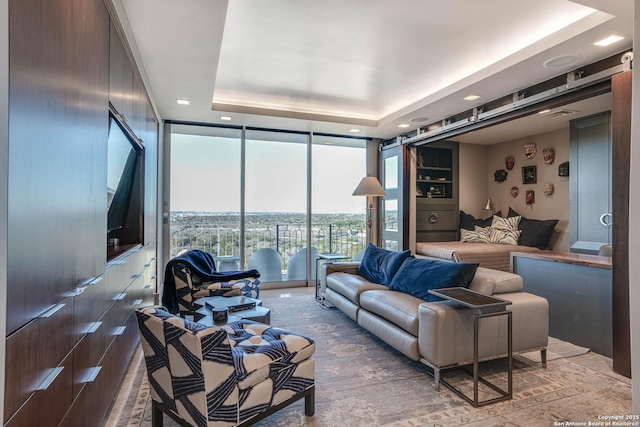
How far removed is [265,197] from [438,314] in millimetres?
3728

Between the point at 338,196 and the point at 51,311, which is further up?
the point at 338,196

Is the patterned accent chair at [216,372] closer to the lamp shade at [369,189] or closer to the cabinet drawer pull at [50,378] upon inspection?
the cabinet drawer pull at [50,378]

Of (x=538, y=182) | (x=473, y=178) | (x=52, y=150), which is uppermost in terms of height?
(x=473, y=178)

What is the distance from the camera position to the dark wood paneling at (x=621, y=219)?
2.53m

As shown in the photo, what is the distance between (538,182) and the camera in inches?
224

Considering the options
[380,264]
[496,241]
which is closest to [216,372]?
[380,264]

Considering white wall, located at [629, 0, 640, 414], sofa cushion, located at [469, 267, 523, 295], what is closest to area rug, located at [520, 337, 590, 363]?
sofa cushion, located at [469, 267, 523, 295]

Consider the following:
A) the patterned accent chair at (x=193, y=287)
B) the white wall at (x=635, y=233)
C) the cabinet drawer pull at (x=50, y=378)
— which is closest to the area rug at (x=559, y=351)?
the white wall at (x=635, y=233)

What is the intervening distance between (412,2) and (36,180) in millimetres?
2449

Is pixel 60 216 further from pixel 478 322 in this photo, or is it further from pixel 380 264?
pixel 380 264

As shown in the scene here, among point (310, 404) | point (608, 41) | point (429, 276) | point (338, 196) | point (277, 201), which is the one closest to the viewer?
point (310, 404)

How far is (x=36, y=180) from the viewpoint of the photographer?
1096mm

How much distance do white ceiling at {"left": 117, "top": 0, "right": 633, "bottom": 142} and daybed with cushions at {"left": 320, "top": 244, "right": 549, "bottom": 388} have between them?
6.15 ft

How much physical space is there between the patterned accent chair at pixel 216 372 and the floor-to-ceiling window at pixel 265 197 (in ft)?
11.3
